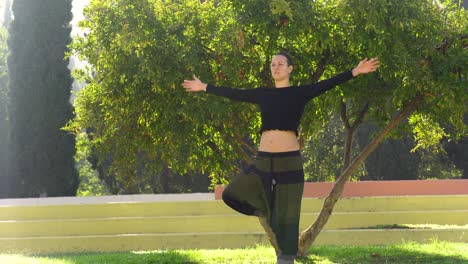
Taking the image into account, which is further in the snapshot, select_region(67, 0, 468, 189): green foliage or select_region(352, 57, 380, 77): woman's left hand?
select_region(67, 0, 468, 189): green foliage

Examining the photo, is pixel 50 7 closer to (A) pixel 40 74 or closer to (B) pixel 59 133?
(A) pixel 40 74

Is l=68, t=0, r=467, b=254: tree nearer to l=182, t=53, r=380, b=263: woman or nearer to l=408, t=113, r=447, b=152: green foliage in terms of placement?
l=408, t=113, r=447, b=152: green foliage

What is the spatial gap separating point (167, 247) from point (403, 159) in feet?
34.3

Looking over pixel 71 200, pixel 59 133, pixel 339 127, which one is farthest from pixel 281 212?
pixel 339 127

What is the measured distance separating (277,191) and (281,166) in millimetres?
196

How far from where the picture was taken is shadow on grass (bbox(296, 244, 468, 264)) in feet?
29.5

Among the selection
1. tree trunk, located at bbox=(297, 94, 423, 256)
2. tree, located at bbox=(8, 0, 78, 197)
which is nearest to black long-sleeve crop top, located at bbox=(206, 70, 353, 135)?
tree trunk, located at bbox=(297, 94, 423, 256)

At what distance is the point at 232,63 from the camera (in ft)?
25.5

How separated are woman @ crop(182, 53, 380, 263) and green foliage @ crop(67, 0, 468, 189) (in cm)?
170

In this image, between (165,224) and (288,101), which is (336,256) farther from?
(165,224)

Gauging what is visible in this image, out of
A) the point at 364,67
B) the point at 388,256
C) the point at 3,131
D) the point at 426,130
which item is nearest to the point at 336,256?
the point at 388,256

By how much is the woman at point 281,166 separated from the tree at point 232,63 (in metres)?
1.70

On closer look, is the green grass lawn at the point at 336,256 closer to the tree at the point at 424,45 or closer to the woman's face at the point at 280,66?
the tree at the point at 424,45

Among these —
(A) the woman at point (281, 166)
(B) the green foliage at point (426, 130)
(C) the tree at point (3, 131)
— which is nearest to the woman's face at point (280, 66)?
(A) the woman at point (281, 166)
